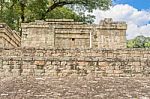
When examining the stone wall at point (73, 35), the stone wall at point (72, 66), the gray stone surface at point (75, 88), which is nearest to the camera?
the gray stone surface at point (75, 88)

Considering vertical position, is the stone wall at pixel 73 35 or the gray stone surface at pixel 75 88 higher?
the stone wall at pixel 73 35

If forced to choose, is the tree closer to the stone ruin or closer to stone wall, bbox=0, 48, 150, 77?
the stone ruin

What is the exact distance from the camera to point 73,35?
64.8ft

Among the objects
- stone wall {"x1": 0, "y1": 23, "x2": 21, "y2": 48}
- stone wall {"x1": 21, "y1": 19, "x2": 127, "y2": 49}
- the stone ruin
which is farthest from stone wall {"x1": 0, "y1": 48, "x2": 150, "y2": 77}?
stone wall {"x1": 21, "y1": 19, "x2": 127, "y2": 49}

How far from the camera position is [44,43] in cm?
1911

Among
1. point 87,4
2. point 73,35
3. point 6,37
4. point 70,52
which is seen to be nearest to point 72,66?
point 70,52

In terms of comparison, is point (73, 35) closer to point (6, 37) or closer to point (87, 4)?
point (6, 37)

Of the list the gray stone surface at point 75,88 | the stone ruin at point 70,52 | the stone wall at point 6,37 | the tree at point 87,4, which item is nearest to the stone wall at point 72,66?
the stone ruin at point 70,52

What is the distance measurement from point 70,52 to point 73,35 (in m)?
5.02

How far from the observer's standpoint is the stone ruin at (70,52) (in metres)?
10.2

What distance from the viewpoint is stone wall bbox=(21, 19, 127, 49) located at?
1917 cm

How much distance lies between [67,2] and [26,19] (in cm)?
438

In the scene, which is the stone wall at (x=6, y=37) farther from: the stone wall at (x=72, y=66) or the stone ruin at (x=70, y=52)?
the stone wall at (x=72, y=66)

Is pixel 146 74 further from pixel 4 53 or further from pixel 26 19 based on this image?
pixel 26 19
